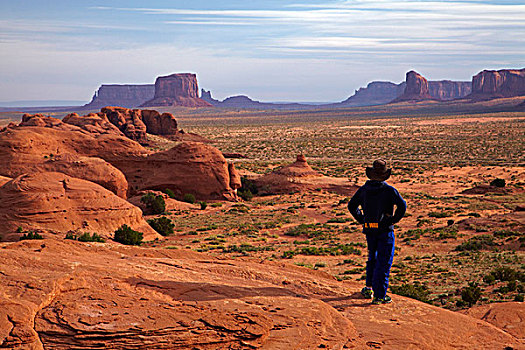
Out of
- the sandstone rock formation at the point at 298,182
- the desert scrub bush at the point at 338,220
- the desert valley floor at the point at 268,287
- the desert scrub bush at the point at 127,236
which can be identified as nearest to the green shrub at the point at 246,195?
the sandstone rock formation at the point at 298,182

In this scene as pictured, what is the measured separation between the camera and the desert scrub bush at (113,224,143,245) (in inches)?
767

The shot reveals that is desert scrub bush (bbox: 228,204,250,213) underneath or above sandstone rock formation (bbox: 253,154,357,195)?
underneath

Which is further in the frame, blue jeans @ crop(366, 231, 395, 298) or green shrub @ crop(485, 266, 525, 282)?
green shrub @ crop(485, 266, 525, 282)

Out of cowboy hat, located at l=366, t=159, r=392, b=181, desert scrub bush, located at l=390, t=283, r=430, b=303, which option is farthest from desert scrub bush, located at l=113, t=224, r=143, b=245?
cowboy hat, located at l=366, t=159, r=392, b=181

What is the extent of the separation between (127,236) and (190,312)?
47.8 feet

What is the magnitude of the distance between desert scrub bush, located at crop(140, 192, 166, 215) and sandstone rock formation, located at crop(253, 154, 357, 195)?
10.3m

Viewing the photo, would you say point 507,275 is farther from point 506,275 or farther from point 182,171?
point 182,171

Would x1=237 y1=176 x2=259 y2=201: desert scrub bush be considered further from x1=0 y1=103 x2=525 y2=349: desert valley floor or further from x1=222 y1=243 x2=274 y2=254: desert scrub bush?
x1=222 y1=243 x2=274 y2=254: desert scrub bush

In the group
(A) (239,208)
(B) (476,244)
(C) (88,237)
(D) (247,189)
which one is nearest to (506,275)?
(B) (476,244)

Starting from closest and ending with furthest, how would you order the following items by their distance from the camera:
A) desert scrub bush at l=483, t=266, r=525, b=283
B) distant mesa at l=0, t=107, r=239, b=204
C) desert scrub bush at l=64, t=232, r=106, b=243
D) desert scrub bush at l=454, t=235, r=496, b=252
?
desert scrub bush at l=483, t=266, r=525, b=283 → desert scrub bush at l=64, t=232, r=106, b=243 → desert scrub bush at l=454, t=235, r=496, b=252 → distant mesa at l=0, t=107, r=239, b=204

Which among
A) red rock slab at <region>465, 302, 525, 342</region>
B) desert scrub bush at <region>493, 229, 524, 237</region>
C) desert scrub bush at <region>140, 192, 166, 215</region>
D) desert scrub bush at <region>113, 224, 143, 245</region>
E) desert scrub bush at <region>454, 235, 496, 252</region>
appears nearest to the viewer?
red rock slab at <region>465, 302, 525, 342</region>

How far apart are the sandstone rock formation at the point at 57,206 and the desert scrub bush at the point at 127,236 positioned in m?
0.32

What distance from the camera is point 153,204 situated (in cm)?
2838

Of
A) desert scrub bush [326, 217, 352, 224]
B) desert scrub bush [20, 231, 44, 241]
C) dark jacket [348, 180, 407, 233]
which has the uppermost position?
dark jacket [348, 180, 407, 233]
